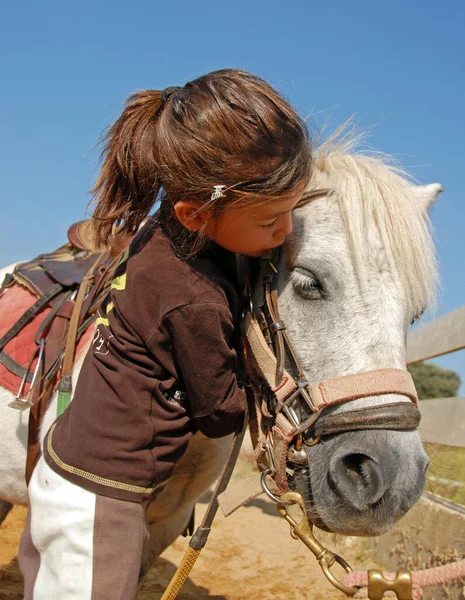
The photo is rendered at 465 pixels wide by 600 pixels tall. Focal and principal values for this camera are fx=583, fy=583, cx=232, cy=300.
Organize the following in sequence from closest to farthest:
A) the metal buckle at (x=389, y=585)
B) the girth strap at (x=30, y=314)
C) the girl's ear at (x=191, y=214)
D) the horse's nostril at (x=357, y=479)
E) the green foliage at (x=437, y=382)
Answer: the metal buckle at (x=389, y=585), the horse's nostril at (x=357, y=479), the girl's ear at (x=191, y=214), the girth strap at (x=30, y=314), the green foliage at (x=437, y=382)

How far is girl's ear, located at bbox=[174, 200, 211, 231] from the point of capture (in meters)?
1.65

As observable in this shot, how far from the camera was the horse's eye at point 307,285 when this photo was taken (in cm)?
178

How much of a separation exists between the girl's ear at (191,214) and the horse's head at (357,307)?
33 cm

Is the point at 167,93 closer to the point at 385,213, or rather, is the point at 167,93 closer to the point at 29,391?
the point at 385,213

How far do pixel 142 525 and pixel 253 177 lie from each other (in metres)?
1.02

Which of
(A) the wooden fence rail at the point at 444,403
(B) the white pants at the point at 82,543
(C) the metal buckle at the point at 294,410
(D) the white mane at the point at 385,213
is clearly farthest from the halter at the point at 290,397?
(A) the wooden fence rail at the point at 444,403

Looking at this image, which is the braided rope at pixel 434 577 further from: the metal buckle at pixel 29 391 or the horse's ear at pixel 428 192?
the metal buckle at pixel 29 391

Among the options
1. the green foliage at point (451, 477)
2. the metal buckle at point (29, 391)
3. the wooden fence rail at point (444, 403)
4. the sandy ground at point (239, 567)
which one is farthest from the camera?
the green foliage at point (451, 477)

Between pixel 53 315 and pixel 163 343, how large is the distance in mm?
1123

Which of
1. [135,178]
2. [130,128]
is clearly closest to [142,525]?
[135,178]

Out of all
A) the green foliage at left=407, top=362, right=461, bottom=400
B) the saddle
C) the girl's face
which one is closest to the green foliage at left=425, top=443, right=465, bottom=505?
the saddle

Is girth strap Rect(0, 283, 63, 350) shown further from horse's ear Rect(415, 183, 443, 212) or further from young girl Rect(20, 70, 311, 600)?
horse's ear Rect(415, 183, 443, 212)

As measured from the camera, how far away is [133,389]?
157 centimetres

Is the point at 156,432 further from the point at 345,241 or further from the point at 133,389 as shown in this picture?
the point at 345,241
